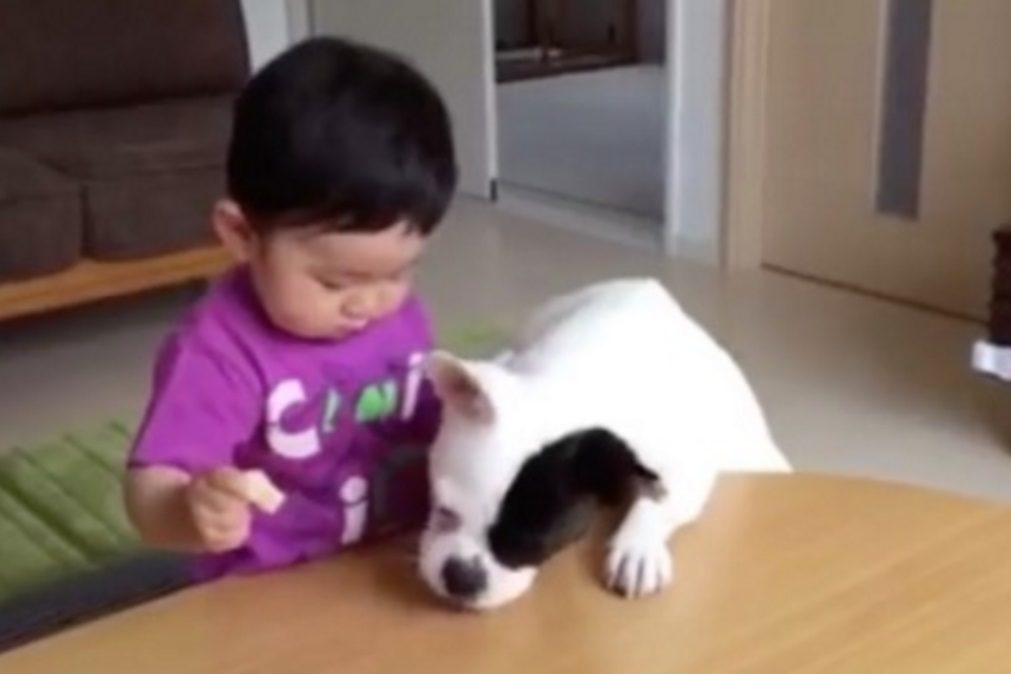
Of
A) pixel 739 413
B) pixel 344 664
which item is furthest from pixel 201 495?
pixel 739 413

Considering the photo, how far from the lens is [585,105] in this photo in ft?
15.9

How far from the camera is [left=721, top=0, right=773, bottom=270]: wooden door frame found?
3186mm

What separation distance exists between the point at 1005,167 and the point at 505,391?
211 cm

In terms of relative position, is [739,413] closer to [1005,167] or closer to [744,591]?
[744,591]

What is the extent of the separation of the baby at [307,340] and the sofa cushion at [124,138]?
1671 millimetres

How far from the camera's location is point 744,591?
1002mm

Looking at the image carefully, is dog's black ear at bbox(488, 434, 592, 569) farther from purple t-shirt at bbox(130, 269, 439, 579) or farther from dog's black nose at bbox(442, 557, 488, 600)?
purple t-shirt at bbox(130, 269, 439, 579)

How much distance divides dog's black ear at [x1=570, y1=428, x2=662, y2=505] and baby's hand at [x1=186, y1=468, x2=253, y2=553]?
198 mm

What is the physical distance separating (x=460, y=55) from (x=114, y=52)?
0.96m

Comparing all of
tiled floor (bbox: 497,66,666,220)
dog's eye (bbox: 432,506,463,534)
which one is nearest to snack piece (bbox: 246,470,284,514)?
dog's eye (bbox: 432,506,463,534)

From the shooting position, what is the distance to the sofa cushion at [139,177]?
8.98 feet

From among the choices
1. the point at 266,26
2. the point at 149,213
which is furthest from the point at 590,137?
the point at 149,213

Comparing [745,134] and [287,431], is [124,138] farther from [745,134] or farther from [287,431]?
[287,431]

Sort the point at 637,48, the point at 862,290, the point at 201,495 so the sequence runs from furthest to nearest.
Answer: the point at 637,48 < the point at 862,290 < the point at 201,495
